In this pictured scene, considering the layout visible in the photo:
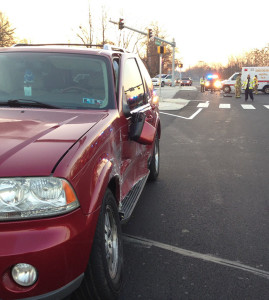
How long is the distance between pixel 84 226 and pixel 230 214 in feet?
9.00

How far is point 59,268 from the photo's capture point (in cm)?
185

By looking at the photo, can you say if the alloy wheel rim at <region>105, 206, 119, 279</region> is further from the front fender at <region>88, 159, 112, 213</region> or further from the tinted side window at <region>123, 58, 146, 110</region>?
the tinted side window at <region>123, 58, 146, 110</region>

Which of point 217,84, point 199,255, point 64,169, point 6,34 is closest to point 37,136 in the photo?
point 64,169

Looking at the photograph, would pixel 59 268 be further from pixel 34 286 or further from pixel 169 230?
pixel 169 230

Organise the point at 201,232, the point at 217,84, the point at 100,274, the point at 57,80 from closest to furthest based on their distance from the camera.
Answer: the point at 100,274
the point at 57,80
the point at 201,232
the point at 217,84

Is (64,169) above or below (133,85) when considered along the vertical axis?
below

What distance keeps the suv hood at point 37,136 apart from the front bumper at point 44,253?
280 mm

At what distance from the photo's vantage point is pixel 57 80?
135 inches

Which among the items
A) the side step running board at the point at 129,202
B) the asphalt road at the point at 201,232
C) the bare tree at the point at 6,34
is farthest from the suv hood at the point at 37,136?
the bare tree at the point at 6,34

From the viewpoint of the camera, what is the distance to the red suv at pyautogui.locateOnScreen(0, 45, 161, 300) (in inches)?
71.7

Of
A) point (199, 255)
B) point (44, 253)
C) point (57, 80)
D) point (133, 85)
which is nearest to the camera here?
point (44, 253)

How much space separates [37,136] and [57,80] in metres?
1.29

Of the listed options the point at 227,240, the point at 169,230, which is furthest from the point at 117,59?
the point at 227,240

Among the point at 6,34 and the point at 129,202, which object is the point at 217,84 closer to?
the point at 6,34
